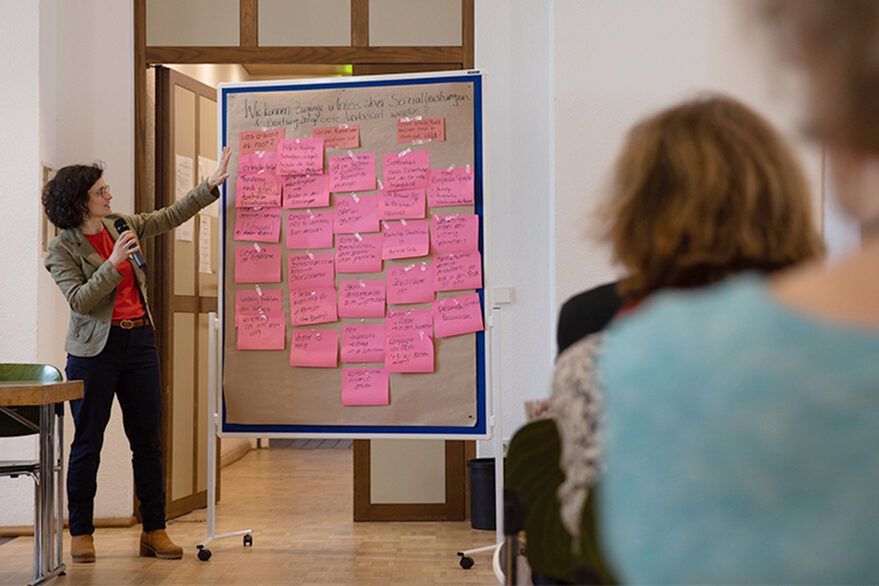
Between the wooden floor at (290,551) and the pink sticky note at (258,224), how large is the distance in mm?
1304

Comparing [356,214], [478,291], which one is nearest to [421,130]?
[356,214]

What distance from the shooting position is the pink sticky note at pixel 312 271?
3574mm

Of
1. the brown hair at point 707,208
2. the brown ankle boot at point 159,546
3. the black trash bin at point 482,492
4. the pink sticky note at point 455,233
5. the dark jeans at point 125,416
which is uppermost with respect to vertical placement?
the pink sticky note at point 455,233

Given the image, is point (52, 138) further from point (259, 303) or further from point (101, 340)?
point (259, 303)

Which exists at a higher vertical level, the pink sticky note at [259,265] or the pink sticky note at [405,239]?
the pink sticky note at [405,239]

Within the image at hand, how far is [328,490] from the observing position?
5258 mm

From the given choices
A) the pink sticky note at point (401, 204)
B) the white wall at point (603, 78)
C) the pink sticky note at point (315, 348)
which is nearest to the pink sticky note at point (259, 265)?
the pink sticky note at point (315, 348)

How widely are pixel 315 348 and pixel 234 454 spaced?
3381 millimetres

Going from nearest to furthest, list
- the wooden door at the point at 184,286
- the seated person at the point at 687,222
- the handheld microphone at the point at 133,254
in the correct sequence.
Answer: the seated person at the point at 687,222 → the handheld microphone at the point at 133,254 → the wooden door at the point at 184,286

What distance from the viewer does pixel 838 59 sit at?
64 centimetres

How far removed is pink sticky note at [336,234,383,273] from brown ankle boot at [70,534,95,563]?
1.44 m

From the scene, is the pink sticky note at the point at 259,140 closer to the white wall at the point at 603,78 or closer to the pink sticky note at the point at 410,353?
the pink sticky note at the point at 410,353

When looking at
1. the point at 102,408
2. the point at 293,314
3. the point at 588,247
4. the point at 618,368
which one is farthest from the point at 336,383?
the point at 618,368

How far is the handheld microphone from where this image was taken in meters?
3.38
